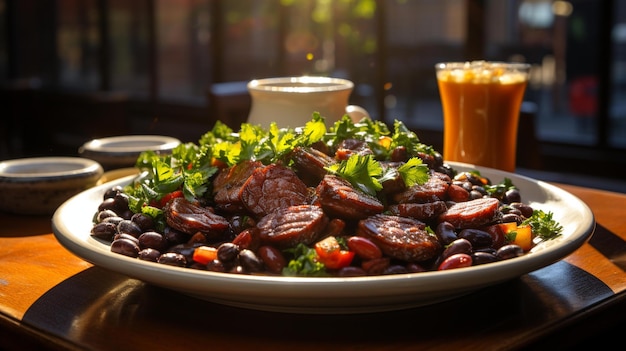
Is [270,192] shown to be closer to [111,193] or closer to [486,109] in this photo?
[111,193]

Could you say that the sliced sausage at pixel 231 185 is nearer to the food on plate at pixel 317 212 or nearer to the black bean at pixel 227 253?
the food on plate at pixel 317 212

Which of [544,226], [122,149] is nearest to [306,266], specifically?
[544,226]

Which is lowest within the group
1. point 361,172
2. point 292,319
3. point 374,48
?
point 292,319

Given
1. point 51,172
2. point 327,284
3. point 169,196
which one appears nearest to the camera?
point 327,284

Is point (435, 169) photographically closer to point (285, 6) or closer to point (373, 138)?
point (373, 138)

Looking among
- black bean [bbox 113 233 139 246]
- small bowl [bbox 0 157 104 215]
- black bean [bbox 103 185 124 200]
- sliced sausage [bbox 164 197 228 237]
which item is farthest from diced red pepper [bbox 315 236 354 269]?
small bowl [bbox 0 157 104 215]

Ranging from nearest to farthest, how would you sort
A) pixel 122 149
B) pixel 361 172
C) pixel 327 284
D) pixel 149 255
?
pixel 327 284 → pixel 149 255 → pixel 361 172 → pixel 122 149
